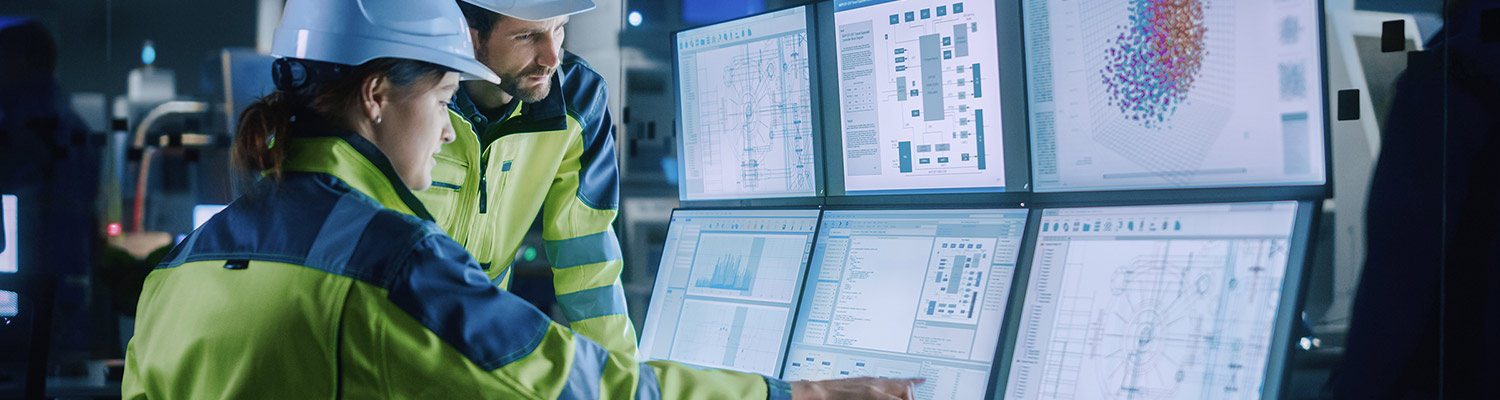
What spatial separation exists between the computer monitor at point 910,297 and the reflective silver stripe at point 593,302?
53cm

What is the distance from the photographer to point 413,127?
1433 millimetres

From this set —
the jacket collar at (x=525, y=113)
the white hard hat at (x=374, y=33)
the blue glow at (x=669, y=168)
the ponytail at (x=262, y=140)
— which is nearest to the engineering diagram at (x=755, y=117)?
the blue glow at (x=669, y=168)

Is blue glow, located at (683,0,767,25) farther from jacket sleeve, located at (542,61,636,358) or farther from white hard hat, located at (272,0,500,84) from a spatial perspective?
white hard hat, located at (272,0,500,84)

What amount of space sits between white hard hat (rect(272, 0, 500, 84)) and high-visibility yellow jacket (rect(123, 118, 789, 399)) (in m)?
0.21

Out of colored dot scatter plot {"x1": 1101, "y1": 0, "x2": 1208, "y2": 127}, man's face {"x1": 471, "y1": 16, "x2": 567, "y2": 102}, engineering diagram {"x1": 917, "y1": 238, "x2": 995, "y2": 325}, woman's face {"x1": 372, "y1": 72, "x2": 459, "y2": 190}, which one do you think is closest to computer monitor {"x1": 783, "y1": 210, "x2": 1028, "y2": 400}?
engineering diagram {"x1": 917, "y1": 238, "x2": 995, "y2": 325}

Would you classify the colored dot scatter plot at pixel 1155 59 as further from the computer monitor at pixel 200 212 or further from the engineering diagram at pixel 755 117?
the computer monitor at pixel 200 212

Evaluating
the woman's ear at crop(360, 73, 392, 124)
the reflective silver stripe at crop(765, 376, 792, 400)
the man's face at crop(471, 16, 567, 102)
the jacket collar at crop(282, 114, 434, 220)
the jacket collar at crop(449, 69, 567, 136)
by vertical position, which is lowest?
the reflective silver stripe at crop(765, 376, 792, 400)

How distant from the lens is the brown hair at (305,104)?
4.42 ft

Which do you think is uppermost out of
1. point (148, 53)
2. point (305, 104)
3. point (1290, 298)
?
point (148, 53)

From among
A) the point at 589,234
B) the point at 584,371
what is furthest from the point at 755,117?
the point at 584,371

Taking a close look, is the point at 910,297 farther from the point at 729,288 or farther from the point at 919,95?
the point at 729,288

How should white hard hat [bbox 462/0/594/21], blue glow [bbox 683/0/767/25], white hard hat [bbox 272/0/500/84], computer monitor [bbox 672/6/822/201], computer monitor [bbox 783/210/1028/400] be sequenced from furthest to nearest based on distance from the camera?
1. blue glow [bbox 683/0/767/25]
2. computer monitor [bbox 672/6/822/201]
3. white hard hat [bbox 462/0/594/21]
4. computer monitor [bbox 783/210/1028/400]
5. white hard hat [bbox 272/0/500/84]

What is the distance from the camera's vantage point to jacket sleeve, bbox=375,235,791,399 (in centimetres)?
123

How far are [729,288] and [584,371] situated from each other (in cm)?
101
